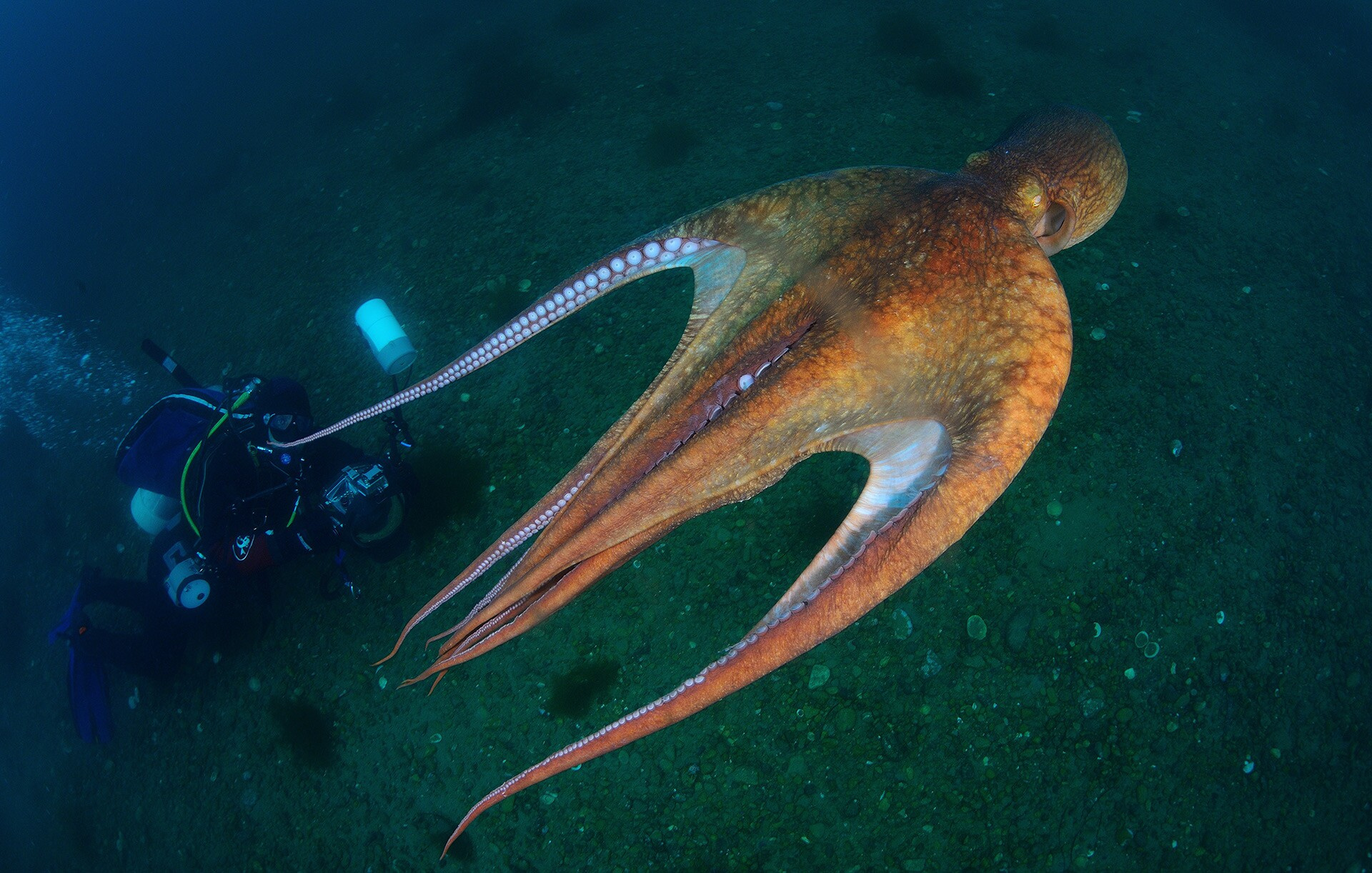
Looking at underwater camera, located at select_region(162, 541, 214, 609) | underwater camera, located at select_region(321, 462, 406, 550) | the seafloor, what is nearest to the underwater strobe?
underwater camera, located at select_region(321, 462, 406, 550)

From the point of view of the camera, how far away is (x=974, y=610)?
3.46 meters

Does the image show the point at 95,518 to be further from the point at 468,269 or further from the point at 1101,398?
the point at 1101,398

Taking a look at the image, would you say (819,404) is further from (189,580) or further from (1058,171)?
(189,580)

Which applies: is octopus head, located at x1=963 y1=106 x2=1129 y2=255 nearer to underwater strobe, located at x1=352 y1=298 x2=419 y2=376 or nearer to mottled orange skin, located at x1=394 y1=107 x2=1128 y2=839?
mottled orange skin, located at x1=394 y1=107 x2=1128 y2=839

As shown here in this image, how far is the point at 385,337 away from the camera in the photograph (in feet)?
12.9

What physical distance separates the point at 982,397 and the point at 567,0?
1037 cm

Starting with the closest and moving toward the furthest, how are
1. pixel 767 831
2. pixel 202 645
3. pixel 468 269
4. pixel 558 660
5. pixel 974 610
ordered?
pixel 767 831
pixel 974 610
pixel 558 660
pixel 202 645
pixel 468 269

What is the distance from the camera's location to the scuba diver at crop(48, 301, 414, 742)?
380 cm

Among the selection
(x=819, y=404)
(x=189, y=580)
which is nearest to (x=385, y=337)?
(x=189, y=580)

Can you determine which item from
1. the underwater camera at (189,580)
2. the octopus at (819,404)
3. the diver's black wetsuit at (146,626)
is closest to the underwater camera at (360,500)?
the underwater camera at (189,580)

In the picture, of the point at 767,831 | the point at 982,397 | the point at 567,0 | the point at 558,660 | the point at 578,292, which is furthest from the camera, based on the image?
the point at 567,0

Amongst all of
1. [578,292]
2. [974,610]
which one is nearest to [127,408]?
[578,292]

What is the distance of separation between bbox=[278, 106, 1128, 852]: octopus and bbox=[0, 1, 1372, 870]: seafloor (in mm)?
1991

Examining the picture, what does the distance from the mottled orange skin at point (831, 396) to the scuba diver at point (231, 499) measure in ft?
7.46
